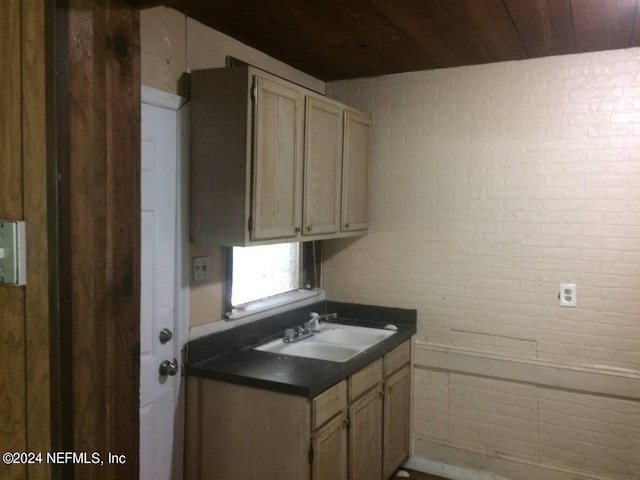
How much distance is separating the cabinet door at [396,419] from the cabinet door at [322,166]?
990 mm

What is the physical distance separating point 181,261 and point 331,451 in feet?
3.64

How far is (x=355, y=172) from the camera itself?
331 cm

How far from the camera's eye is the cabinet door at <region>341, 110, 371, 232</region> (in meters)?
3.18

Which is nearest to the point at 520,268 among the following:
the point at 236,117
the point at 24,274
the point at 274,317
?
the point at 274,317

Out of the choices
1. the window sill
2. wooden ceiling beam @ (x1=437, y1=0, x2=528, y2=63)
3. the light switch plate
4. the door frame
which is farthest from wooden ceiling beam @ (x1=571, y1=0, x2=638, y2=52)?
the light switch plate

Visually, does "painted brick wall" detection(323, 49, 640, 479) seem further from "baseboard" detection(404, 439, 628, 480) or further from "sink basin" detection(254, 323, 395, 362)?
"sink basin" detection(254, 323, 395, 362)

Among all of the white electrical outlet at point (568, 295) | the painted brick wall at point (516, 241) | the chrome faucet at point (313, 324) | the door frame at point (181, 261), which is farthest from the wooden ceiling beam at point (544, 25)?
the chrome faucet at point (313, 324)

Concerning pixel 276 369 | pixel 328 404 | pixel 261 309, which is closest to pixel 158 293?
pixel 276 369

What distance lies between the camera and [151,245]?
89.2 inches

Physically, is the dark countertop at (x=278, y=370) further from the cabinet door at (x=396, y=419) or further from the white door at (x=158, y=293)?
the cabinet door at (x=396, y=419)

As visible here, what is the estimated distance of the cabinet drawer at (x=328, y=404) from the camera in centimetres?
224

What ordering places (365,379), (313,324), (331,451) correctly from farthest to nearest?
(313,324) → (365,379) → (331,451)

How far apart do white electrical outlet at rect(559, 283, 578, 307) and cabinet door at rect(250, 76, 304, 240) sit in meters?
1.59

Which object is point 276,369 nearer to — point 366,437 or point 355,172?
point 366,437
